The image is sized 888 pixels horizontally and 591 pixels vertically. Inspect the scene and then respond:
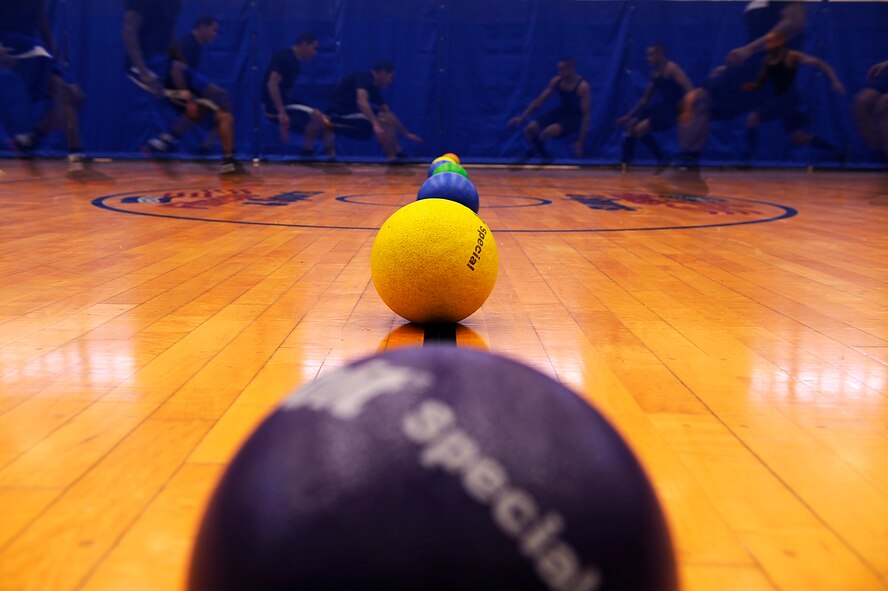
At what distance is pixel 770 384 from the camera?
262 centimetres

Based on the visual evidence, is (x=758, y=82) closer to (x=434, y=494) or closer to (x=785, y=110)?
(x=785, y=110)

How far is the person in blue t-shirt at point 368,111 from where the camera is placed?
13.6 m

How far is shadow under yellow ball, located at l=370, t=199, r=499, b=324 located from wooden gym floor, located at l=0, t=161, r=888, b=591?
12 cm

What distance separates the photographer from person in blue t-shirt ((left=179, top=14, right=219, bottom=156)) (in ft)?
43.8

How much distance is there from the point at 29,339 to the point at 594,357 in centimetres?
204

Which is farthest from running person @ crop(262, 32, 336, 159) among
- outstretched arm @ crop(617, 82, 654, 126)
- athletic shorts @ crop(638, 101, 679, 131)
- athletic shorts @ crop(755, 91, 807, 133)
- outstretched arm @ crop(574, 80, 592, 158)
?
athletic shorts @ crop(755, 91, 807, 133)

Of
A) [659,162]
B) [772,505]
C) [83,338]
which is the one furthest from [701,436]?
[659,162]

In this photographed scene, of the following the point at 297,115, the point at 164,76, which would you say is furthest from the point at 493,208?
the point at 164,76

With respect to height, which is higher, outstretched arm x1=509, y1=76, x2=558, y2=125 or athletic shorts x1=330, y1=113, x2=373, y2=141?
outstretched arm x1=509, y1=76, x2=558, y2=125

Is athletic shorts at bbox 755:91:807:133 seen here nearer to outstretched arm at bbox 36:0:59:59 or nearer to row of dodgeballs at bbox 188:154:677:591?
outstretched arm at bbox 36:0:59:59

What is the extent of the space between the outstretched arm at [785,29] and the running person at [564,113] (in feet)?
7.92

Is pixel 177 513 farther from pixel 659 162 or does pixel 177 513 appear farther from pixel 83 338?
pixel 659 162

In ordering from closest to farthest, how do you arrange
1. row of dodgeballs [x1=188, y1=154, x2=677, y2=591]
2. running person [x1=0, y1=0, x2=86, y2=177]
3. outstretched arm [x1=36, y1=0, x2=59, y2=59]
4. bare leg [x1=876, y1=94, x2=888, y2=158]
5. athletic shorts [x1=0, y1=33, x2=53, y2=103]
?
1. row of dodgeballs [x1=188, y1=154, x2=677, y2=591]
2. outstretched arm [x1=36, y1=0, x2=59, y2=59]
3. running person [x1=0, y1=0, x2=86, y2=177]
4. athletic shorts [x1=0, y1=33, x2=53, y2=103]
5. bare leg [x1=876, y1=94, x2=888, y2=158]

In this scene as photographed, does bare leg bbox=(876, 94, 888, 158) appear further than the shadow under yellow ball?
Yes
